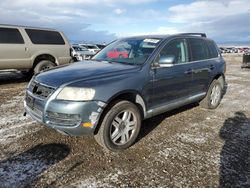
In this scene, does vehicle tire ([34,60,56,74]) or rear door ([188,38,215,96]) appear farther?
vehicle tire ([34,60,56,74])

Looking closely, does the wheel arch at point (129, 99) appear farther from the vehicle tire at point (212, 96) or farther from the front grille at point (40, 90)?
the vehicle tire at point (212, 96)

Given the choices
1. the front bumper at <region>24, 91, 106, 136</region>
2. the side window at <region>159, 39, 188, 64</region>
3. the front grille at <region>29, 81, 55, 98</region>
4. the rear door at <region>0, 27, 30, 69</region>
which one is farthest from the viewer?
the rear door at <region>0, 27, 30, 69</region>

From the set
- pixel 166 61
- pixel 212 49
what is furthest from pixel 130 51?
pixel 212 49

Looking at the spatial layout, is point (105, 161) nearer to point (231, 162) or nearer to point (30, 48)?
point (231, 162)

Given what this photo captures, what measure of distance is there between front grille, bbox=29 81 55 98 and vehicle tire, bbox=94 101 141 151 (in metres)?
0.86

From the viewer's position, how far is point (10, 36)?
29.7ft

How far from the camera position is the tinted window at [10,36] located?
8914mm

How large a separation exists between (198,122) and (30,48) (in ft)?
21.4

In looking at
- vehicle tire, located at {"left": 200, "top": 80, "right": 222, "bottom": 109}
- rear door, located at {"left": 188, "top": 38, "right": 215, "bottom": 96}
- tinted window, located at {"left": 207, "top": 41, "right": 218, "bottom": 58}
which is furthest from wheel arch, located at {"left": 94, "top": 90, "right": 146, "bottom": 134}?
tinted window, located at {"left": 207, "top": 41, "right": 218, "bottom": 58}

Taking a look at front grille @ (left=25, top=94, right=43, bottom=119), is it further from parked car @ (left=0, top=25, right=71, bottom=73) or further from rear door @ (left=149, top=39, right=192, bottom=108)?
parked car @ (left=0, top=25, right=71, bottom=73)

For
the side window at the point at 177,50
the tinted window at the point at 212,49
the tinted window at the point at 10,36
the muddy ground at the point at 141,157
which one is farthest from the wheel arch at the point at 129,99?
the tinted window at the point at 10,36

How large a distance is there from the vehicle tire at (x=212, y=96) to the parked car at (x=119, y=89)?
67 centimetres

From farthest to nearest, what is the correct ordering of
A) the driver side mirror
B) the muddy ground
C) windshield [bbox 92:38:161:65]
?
windshield [bbox 92:38:161:65]
the driver side mirror
the muddy ground

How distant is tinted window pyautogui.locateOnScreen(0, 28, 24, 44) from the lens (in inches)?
351
